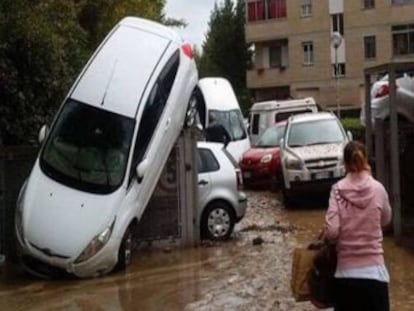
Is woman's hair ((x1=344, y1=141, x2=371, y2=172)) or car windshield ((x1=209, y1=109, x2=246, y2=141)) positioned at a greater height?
car windshield ((x1=209, y1=109, x2=246, y2=141))

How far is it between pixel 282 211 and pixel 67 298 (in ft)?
27.9

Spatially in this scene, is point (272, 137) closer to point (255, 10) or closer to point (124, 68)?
point (124, 68)

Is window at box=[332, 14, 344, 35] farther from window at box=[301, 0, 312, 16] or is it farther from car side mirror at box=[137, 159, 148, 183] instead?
car side mirror at box=[137, 159, 148, 183]

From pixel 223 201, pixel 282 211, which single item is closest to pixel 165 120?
pixel 223 201

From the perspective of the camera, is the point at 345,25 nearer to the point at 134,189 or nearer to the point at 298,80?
the point at 298,80

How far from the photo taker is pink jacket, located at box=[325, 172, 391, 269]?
6758 millimetres

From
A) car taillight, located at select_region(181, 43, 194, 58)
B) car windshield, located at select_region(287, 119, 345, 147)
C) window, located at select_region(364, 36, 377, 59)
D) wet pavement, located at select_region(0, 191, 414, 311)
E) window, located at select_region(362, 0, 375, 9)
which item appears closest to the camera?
wet pavement, located at select_region(0, 191, 414, 311)

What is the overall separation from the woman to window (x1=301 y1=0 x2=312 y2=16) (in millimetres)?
55965

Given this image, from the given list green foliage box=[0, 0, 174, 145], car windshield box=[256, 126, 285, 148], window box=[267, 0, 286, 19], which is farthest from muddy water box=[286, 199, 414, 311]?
window box=[267, 0, 286, 19]

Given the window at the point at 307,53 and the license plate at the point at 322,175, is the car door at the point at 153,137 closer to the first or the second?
the license plate at the point at 322,175

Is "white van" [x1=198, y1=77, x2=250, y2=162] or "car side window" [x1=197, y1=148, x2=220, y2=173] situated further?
"white van" [x1=198, y1=77, x2=250, y2=162]

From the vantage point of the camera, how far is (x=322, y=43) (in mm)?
61344

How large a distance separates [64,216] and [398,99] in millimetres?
6558

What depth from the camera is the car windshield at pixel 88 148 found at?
1286 cm
